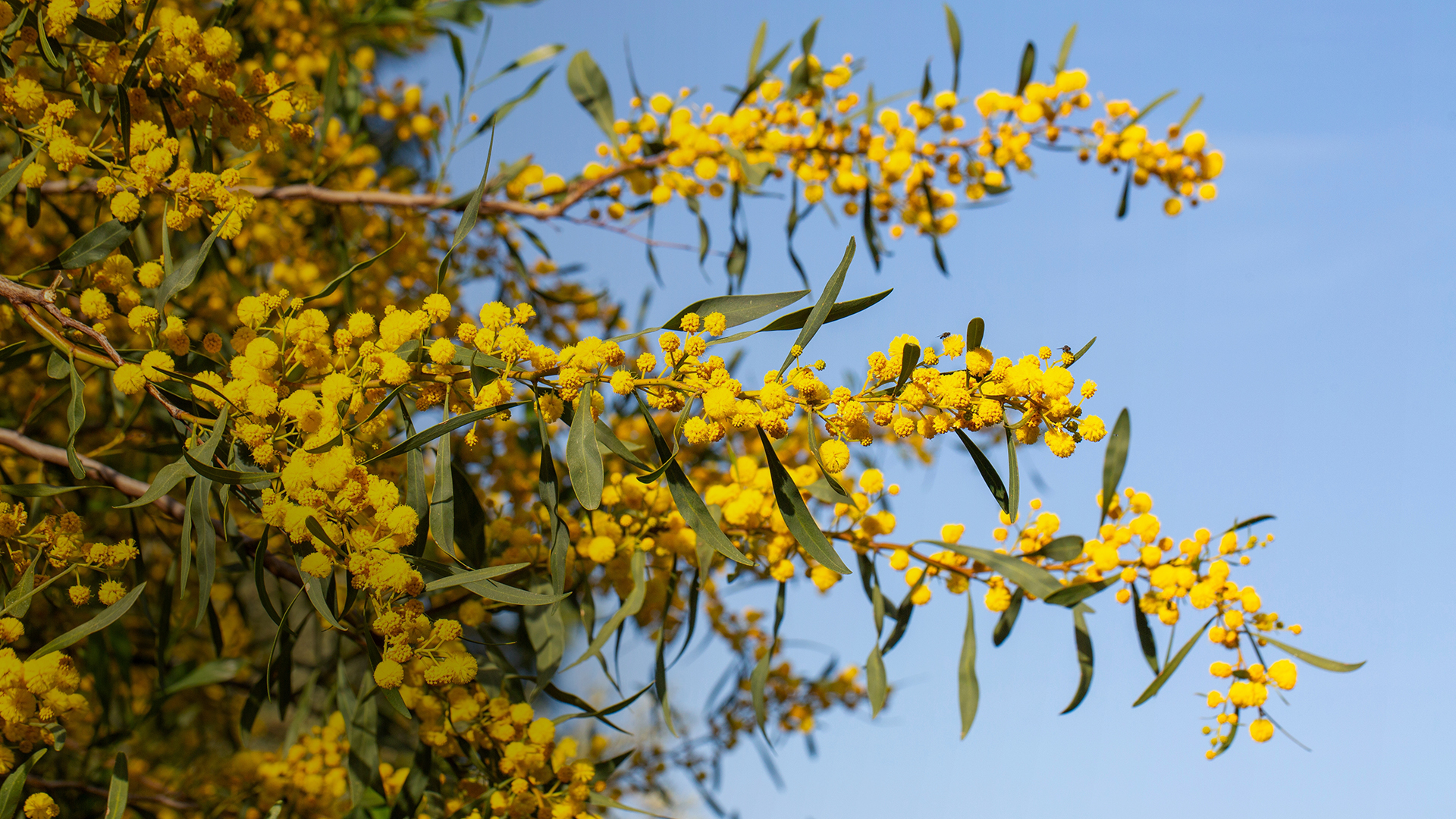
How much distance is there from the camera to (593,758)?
11.0ft

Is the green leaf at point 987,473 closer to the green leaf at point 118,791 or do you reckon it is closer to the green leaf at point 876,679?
the green leaf at point 876,679

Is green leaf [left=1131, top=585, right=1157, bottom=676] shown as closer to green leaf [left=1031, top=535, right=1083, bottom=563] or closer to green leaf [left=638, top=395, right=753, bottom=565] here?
green leaf [left=1031, top=535, right=1083, bottom=563]

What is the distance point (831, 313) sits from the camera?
92 cm

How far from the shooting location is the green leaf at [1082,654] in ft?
4.22

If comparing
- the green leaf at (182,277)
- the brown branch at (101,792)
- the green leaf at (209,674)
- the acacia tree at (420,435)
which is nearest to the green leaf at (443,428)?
the acacia tree at (420,435)

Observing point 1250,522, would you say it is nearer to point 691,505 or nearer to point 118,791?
point 691,505

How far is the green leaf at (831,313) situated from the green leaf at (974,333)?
0.34ft

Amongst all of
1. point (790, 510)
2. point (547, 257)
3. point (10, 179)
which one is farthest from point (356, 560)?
point (547, 257)

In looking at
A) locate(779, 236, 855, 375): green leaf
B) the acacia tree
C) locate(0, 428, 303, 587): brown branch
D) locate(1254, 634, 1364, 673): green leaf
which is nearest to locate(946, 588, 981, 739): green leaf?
the acacia tree

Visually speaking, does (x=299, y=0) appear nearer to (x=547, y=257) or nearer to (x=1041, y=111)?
(x=547, y=257)

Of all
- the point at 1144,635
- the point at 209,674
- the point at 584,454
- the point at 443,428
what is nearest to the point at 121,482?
the point at 209,674

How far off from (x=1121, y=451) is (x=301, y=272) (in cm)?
197

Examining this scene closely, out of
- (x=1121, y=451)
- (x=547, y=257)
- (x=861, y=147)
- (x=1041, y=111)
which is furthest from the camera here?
(x=547, y=257)

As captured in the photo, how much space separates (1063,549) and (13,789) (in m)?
1.39
